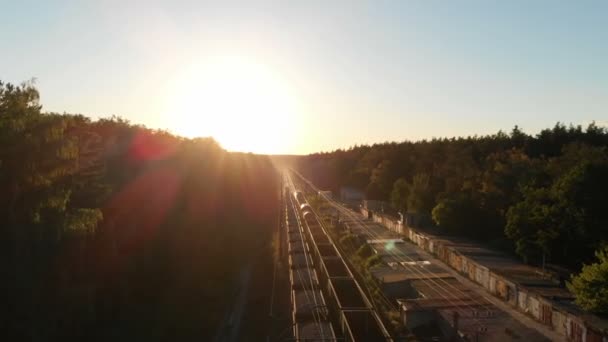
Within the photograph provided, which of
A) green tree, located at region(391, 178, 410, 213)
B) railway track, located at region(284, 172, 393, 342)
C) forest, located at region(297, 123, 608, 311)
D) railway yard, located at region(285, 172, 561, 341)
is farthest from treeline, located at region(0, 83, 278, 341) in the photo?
green tree, located at region(391, 178, 410, 213)

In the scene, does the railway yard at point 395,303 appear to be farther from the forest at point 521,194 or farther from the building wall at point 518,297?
the forest at point 521,194

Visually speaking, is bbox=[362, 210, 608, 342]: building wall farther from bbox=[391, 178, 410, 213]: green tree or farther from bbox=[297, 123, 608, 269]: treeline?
bbox=[391, 178, 410, 213]: green tree

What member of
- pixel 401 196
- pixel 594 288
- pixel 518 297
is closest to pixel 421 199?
pixel 401 196

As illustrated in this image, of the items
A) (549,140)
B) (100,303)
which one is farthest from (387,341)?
(549,140)

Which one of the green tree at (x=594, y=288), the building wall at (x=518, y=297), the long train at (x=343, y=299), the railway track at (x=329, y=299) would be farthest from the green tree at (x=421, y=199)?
the green tree at (x=594, y=288)

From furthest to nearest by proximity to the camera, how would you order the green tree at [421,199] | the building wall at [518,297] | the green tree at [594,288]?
the green tree at [421,199], the green tree at [594,288], the building wall at [518,297]

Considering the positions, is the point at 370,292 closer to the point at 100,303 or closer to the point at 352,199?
the point at 100,303

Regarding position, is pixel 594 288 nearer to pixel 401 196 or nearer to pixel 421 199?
pixel 421 199
